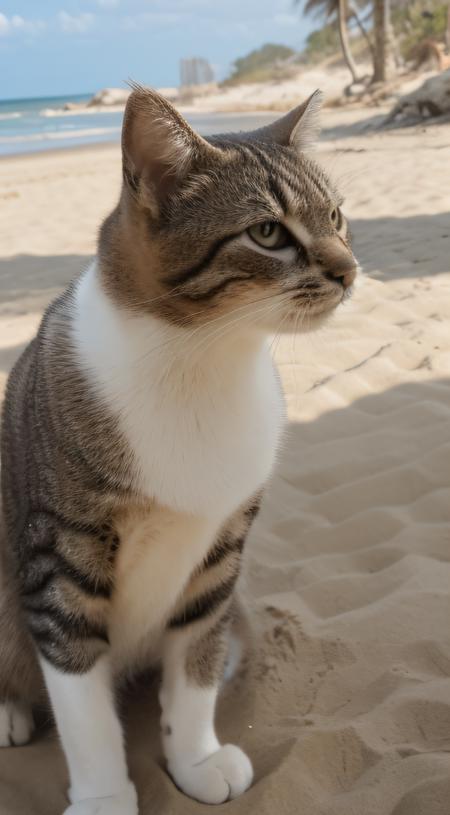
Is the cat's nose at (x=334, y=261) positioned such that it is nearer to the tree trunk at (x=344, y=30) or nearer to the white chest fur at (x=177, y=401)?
the white chest fur at (x=177, y=401)

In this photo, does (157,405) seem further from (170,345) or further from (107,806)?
(107,806)

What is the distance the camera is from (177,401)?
172 cm

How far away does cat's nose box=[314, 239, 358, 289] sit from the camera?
1695 mm

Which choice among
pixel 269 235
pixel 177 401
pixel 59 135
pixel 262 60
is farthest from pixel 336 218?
pixel 262 60

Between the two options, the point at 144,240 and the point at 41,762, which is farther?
the point at 41,762

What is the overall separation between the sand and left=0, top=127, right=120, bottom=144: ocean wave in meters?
18.9

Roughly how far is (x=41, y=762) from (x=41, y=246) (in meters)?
6.02

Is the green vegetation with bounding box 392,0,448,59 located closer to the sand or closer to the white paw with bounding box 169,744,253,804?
the sand

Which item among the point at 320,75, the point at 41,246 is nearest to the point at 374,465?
the point at 41,246

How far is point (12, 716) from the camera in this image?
80.1 inches

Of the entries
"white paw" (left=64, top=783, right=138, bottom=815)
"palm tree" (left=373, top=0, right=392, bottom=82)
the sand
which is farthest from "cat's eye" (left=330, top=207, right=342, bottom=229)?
"palm tree" (left=373, top=0, right=392, bottom=82)

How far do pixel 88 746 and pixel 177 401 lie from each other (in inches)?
31.1

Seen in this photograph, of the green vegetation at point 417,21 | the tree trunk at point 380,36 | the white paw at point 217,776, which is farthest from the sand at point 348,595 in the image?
the green vegetation at point 417,21

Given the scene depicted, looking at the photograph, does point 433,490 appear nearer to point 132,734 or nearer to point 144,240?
point 132,734
